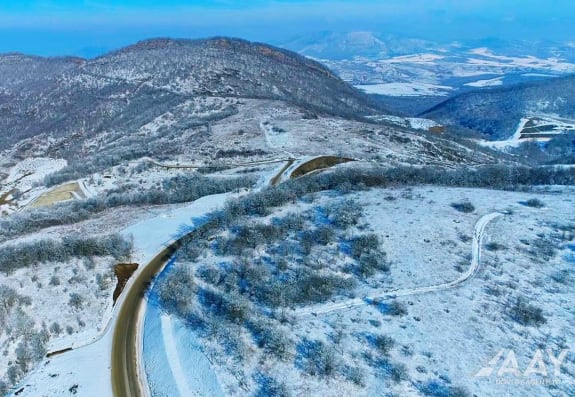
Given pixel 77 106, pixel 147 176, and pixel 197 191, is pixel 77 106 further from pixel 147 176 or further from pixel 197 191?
pixel 197 191

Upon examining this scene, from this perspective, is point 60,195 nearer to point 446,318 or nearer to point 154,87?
point 446,318

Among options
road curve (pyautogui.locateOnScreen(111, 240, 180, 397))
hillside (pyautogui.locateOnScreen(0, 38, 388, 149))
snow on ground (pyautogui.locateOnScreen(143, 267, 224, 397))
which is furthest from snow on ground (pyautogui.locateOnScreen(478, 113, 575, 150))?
snow on ground (pyautogui.locateOnScreen(143, 267, 224, 397))

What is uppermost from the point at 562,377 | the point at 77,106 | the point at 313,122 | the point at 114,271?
the point at 77,106

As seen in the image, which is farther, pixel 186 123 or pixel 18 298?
pixel 186 123

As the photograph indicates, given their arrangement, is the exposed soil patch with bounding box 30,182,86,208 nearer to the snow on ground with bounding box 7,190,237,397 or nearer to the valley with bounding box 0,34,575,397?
the valley with bounding box 0,34,575,397

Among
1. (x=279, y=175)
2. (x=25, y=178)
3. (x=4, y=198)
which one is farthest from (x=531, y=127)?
(x=4, y=198)

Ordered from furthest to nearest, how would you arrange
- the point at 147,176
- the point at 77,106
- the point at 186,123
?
the point at 77,106 < the point at 186,123 < the point at 147,176

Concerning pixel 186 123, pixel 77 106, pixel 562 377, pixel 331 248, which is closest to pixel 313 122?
pixel 186 123
